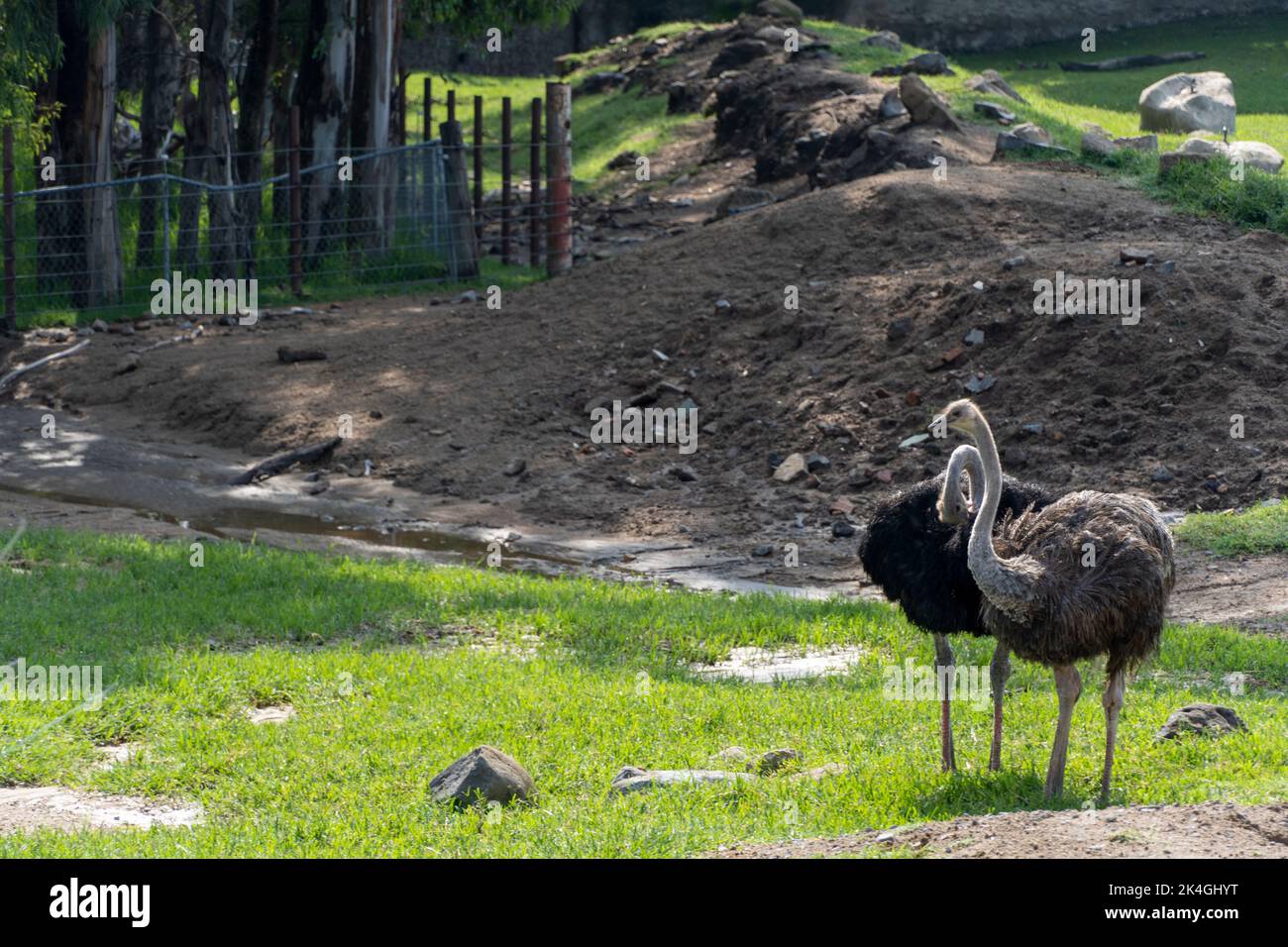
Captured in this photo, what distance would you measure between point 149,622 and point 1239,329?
9.65 m

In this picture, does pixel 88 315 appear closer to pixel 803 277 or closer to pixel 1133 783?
pixel 803 277

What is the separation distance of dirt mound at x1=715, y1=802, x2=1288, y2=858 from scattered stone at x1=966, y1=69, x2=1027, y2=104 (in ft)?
65.8

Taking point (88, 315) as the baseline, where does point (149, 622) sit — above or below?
below

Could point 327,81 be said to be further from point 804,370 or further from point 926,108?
point 804,370

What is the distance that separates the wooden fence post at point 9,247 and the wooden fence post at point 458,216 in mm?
5611

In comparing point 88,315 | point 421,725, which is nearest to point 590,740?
point 421,725

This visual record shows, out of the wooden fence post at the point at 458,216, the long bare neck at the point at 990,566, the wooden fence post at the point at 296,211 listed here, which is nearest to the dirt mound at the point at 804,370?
the wooden fence post at the point at 296,211

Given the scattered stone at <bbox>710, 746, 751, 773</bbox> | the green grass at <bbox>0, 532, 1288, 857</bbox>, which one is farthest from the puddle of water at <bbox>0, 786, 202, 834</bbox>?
the scattered stone at <bbox>710, 746, 751, 773</bbox>

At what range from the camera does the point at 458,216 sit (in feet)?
72.6

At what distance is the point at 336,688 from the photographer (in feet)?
28.9

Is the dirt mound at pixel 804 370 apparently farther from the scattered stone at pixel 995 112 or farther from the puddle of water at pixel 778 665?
the scattered stone at pixel 995 112

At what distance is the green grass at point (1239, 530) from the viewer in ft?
39.1

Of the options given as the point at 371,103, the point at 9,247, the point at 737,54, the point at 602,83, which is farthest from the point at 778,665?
the point at 602,83

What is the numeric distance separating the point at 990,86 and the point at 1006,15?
12742 mm
